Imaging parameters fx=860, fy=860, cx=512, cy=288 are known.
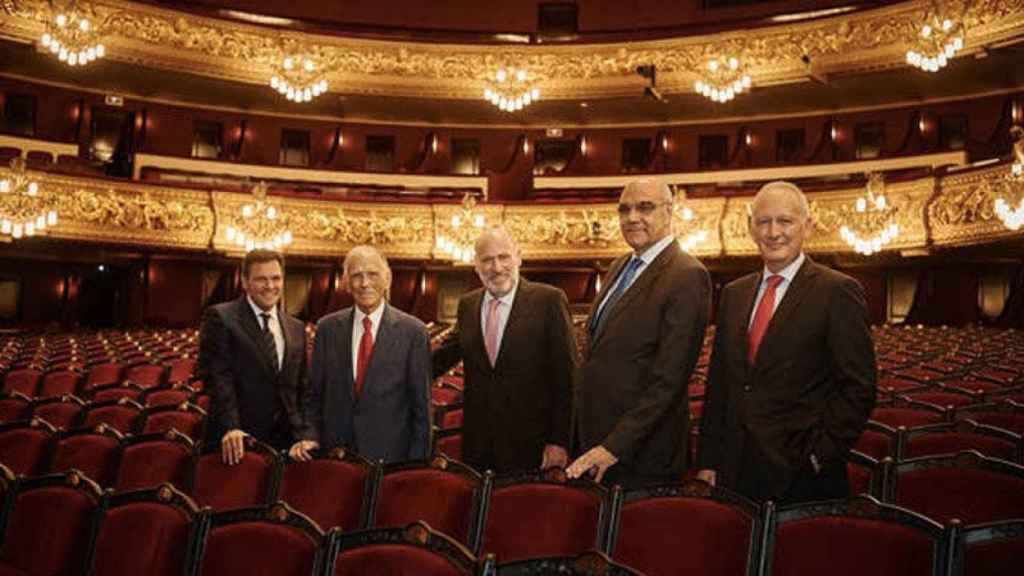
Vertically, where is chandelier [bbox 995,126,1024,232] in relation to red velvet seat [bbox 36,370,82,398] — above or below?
above

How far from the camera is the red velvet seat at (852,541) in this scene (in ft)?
6.34

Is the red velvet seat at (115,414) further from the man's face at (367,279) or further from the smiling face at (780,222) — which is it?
the smiling face at (780,222)

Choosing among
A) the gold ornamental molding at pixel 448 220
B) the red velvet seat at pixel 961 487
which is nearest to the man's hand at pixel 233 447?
the red velvet seat at pixel 961 487

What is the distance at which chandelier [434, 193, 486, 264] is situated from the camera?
15438 mm

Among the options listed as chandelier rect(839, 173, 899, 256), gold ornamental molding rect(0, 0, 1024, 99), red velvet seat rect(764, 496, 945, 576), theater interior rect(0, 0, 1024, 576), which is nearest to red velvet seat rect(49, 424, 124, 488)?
red velvet seat rect(764, 496, 945, 576)

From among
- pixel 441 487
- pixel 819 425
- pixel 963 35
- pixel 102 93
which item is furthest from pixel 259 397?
pixel 102 93

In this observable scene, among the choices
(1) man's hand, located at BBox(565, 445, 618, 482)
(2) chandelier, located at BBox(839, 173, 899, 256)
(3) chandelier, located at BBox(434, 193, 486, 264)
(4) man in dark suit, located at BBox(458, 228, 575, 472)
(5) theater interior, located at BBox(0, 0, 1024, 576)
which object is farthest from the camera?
(3) chandelier, located at BBox(434, 193, 486, 264)

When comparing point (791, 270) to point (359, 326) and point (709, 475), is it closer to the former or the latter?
point (709, 475)

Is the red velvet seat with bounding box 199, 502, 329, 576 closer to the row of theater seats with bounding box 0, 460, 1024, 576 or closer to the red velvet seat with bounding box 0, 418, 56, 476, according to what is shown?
the row of theater seats with bounding box 0, 460, 1024, 576

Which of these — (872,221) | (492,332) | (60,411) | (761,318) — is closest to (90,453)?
(60,411)

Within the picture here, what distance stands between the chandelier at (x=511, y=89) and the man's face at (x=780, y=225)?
13.1 m

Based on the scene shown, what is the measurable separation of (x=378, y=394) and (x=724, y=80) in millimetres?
12655

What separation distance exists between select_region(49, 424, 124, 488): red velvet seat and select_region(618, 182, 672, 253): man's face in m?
2.22

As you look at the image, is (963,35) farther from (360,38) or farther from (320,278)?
(320,278)
